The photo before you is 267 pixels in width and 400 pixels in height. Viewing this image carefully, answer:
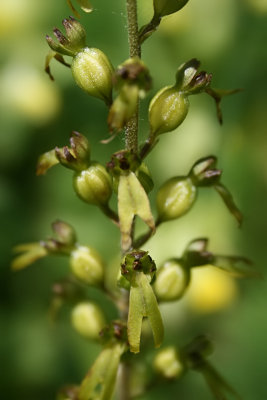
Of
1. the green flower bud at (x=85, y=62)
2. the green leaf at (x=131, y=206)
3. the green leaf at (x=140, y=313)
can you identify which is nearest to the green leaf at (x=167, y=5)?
the green flower bud at (x=85, y=62)

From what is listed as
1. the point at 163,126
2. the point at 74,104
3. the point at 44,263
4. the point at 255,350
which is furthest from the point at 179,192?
the point at 74,104

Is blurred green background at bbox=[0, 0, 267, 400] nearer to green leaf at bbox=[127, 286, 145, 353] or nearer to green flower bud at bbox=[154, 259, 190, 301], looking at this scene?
green flower bud at bbox=[154, 259, 190, 301]

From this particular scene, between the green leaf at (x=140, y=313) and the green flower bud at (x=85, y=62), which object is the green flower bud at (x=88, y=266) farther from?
the green flower bud at (x=85, y=62)

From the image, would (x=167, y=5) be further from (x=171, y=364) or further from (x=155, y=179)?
(x=155, y=179)

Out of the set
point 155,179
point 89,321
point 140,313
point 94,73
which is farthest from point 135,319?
point 155,179

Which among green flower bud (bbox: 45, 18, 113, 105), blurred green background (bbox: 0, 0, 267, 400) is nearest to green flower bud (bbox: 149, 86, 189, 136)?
green flower bud (bbox: 45, 18, 113, 105)
